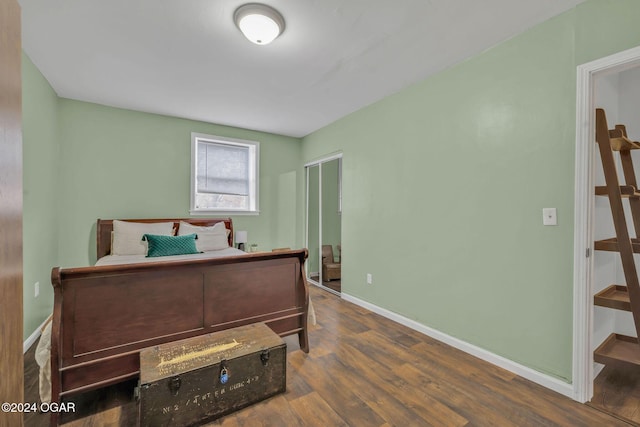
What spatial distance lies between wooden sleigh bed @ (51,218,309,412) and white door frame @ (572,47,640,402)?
184cm

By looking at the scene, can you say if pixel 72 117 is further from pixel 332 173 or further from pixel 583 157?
pixel 583 157

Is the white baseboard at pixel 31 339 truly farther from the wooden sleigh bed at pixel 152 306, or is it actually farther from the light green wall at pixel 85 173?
the wooden sleigh bed at pixel 152 306

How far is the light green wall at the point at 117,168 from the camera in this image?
134 inches

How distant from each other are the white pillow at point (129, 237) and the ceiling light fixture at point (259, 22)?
2.56m

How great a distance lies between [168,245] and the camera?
3223 millimetres

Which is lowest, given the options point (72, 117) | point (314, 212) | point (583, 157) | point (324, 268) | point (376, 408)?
point (376, 408)

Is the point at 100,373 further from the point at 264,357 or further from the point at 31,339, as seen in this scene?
the point at 31,339

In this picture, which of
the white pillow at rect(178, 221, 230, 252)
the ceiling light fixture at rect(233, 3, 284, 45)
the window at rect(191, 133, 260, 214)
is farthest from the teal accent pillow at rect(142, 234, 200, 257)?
the ceiling light fixture at rect(233, 3, 284, 45)

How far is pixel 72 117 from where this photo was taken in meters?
3.41

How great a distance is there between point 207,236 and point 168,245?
569 millimetres

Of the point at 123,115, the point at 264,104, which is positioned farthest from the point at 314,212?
the point at 123,115

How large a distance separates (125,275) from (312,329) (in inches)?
68.7

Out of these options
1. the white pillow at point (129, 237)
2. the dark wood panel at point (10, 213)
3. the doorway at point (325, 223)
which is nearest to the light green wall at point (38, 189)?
the white pillow at point (129, 237)

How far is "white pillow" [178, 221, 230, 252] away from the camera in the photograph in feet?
12.1
